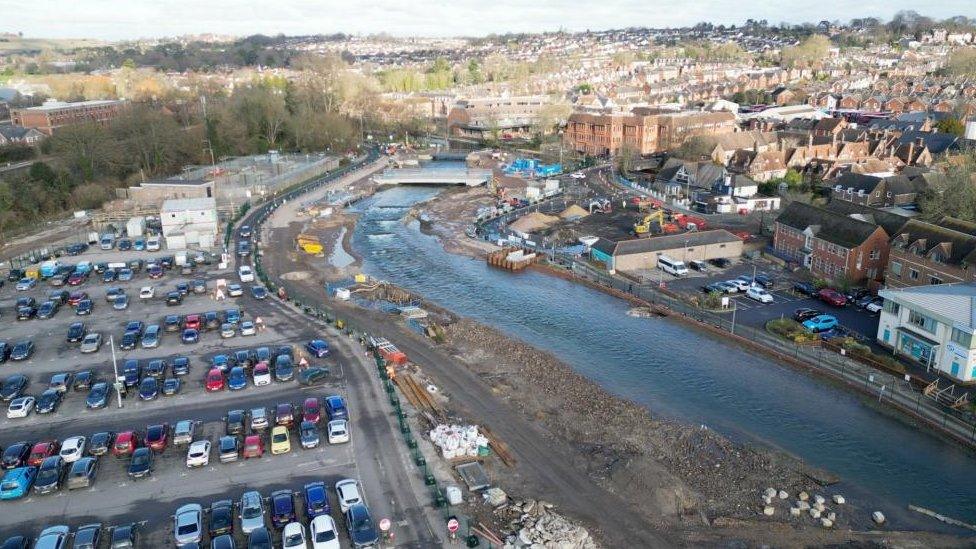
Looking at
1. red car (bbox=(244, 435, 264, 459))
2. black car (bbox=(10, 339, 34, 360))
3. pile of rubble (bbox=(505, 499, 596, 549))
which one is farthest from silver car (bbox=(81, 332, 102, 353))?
pile of rubble (bbox=(505, 499, 596, 549))

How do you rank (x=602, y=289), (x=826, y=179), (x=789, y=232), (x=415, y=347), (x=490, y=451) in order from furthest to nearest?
1. (x=826, y=179)
2. (x=789, y=232)
3. (x=602, y=289)
4. (x=415, y=347)
5. (x=490, y=451)

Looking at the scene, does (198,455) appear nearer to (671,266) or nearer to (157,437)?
(157,437)

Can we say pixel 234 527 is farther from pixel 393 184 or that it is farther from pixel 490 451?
pixel 393 184

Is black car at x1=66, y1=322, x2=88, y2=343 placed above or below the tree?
below

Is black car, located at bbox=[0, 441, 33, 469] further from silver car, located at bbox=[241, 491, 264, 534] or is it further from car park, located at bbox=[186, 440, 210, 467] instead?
silver car, located at bbox=[241, 491, 264, 534]

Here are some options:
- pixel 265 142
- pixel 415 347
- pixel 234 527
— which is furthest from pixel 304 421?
pixel 265 142

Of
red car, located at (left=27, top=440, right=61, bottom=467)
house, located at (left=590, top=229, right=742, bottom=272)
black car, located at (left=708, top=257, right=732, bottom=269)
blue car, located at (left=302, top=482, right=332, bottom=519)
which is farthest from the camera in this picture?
black car, located at (left=708, top=257, right=732, bottom=269)

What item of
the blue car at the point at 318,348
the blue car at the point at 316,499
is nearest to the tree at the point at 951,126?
the blue car at the point at 318,348

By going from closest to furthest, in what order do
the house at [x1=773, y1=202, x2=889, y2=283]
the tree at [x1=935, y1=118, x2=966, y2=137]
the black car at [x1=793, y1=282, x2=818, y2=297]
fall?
the black car at [x1=793, y1=282, x2=818, y2=297] → the house at [x1=773, y1=202, x2=889, y2=283] → the tree at [x1=935, y1=118, x2=966, y2=137]
